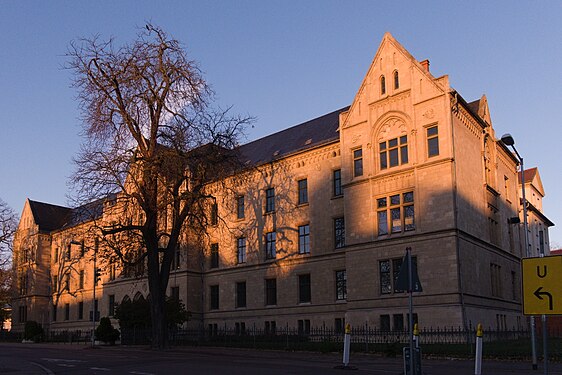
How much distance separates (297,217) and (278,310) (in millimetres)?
7244

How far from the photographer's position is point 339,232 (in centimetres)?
4144

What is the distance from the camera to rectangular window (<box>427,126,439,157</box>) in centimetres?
3484

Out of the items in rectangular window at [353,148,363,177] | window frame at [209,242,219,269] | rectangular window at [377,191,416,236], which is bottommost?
window frame at [209,242,219,269]

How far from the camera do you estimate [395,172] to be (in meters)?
36.1

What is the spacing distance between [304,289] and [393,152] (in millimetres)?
12948

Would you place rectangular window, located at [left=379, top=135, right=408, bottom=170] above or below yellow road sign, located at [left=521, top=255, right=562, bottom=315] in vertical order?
above

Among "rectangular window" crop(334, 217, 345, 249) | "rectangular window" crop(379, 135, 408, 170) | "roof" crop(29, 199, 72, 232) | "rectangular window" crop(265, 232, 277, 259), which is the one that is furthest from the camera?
"roof" crop(29, 199, 72, 232)

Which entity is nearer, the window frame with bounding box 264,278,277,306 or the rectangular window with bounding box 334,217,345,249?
the rectangular window with bounding box 334,217,345,249

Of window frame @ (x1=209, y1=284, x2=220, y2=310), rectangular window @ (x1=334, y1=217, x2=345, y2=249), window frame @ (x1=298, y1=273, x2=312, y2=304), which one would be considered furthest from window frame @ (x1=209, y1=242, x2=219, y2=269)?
rectangular window @ (x1=334, y1=217, x2=345, y2=249)

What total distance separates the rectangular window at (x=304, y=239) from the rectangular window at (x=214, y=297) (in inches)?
417

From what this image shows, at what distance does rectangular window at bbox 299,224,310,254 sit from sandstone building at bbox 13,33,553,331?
0.10 metres

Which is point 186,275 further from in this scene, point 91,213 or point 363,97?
point 363,97

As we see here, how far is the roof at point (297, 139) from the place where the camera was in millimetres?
44656

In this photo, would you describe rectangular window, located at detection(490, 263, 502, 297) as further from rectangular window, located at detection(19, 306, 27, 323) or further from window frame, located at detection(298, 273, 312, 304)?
rectangular window, located at detection(19, 306, 27, 323)
